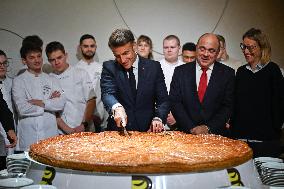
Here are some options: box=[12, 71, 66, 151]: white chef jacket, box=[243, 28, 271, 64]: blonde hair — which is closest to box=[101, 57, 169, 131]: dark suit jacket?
box=[243, 28, 271, 64]: blonde hair

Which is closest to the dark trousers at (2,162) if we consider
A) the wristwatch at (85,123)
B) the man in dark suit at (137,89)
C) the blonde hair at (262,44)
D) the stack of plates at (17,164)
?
the wristwatch at (85,123)

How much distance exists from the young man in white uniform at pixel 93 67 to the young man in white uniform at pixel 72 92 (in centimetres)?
19

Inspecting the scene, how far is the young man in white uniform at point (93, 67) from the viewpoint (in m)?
5.36

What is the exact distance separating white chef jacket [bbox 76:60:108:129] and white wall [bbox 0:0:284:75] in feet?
1.61

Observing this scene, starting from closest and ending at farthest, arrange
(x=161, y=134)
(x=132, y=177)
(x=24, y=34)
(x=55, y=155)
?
(x=132, y=177) → (x=55, y=155) → (x=161, y=134) → (x=24, y=34)

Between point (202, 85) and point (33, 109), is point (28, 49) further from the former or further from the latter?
point (202, 85)

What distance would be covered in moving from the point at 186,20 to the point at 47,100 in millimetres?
2509

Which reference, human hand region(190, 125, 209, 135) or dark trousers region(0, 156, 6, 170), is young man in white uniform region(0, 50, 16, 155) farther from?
human hand region(190, 125, 209, 135)

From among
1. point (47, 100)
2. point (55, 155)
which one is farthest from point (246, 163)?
point (47, 100)

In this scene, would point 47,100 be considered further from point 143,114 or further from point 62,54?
point 143,114

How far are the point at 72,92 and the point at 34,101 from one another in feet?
2.08

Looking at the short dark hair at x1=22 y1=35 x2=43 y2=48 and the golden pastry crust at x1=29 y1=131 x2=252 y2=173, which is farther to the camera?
the short dark hair at x1=22 y1=35 x2=43 y2=48

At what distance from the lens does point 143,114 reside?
3.78 metres

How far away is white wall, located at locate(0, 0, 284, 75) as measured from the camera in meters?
5.76
